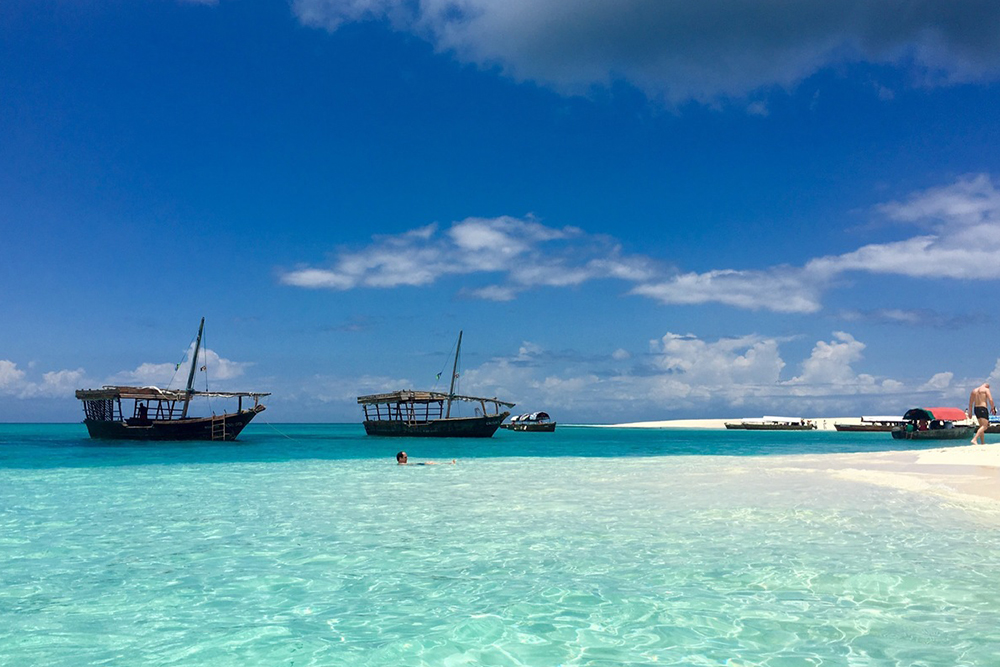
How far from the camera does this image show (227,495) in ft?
65.8

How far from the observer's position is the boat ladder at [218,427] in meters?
63.1

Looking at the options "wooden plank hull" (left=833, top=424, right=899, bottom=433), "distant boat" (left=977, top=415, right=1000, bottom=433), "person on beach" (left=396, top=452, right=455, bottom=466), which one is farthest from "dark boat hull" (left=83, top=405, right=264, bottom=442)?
"wooden plank hull" (left=833, top=424, right=899, bottom=433)

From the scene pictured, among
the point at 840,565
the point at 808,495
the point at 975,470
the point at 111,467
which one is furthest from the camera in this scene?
the point at 111,467

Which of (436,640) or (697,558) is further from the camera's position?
(697,558)

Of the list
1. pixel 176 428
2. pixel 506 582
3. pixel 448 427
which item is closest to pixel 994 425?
pixel 448 427

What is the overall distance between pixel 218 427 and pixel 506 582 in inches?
2390

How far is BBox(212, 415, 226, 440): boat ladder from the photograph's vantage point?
6306 centimetres

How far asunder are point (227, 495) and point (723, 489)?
1412cm

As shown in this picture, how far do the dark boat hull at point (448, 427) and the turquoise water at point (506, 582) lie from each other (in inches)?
2010

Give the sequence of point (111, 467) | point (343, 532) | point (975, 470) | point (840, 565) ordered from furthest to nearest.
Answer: point (111, 467)
point (975, 470)
point (343, 532)
point (840, 565)

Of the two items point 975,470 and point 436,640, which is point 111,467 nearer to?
point 436,640

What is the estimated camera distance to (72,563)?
34.0ft

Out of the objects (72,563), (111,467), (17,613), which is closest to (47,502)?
(72,563)

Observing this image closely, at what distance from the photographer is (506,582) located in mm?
8984
